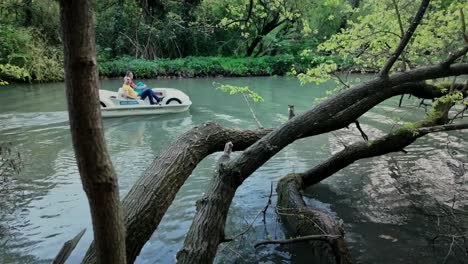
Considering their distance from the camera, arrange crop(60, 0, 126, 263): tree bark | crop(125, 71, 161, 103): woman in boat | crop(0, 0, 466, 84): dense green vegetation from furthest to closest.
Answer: crop(0, 0, 466, 84): dense green vegetation, crop(125, 71, 161, 103): woman in boat, crop(60, 0, 126, 263): tree bark

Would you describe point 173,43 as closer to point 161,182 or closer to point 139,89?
point 139,89

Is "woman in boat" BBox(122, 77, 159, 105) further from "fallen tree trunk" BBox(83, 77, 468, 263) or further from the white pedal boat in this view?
"fallen tree trunk" BBox(83, 77, 468, 263)

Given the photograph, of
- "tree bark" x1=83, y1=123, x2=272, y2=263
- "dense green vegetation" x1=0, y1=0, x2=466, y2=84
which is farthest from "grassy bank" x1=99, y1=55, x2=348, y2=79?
"tree bark" x1=83, y1=123, x2=272, y2=263

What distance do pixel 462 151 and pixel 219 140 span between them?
21.7ft

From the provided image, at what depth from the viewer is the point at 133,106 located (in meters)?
12.4

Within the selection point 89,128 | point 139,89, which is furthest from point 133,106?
point 89,128

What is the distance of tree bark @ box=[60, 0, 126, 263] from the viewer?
1.08 metres

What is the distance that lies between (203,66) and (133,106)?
1233cm

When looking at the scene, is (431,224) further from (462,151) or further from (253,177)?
(462,151)

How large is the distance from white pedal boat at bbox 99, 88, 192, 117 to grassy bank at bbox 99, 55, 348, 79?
389 inches

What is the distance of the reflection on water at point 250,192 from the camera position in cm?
481

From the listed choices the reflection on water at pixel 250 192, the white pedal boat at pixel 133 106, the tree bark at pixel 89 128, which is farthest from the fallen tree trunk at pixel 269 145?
the white pedal boat at pixel 133 106

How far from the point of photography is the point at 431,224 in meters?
5.36

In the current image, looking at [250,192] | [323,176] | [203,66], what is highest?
[203,66]
